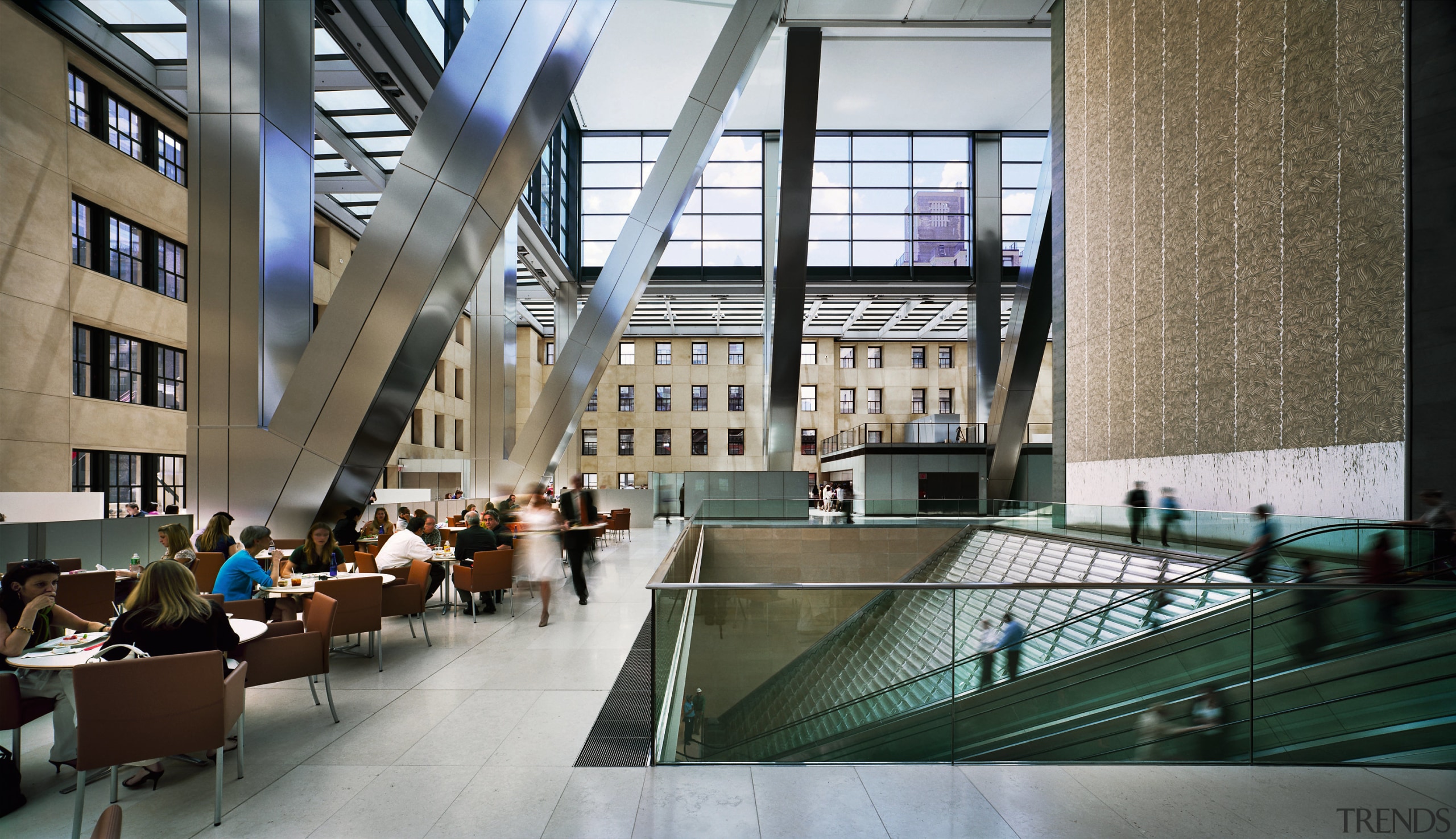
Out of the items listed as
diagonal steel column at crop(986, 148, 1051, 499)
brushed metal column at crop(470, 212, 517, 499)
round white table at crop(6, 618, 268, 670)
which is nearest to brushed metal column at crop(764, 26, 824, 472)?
diagonal steel column at crop(986, 148, 1051, 499)

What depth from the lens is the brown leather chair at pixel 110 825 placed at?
1.69 metres

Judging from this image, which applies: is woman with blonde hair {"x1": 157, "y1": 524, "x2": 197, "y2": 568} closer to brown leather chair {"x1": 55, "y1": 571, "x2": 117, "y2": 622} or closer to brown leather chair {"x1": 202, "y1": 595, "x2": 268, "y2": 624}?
brown leather chair {"x1": 55, "y1": 571, "x2": 117, "y2": 622}

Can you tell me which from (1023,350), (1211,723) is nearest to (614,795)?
(1211,723)

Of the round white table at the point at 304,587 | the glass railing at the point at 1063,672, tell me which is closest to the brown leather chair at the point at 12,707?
the round white table at the point at 304,587

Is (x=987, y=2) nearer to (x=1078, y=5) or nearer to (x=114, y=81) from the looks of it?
(x=1078, y=5)

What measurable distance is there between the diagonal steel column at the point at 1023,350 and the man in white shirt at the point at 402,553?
684 inches

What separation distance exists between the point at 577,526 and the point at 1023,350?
16460 millimetres

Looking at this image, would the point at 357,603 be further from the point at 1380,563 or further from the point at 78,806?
the point at 1380,563

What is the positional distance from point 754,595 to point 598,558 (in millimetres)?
10492

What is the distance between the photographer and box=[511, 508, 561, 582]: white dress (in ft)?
29.9

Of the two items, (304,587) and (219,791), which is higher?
(304,587)

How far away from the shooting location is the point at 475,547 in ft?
29.8

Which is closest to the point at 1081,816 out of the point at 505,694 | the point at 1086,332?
the point at 505,694

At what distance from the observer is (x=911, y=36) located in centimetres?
1947
